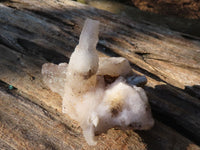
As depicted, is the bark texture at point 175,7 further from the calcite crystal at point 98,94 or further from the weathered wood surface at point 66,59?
the calcite crystal at point 98,94

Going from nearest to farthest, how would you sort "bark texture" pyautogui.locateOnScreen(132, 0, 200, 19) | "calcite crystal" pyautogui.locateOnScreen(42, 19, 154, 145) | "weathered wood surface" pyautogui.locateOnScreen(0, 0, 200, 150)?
"calcite crystal" pyautogui.locateOnScreen(42, 19, 154, 145), "weathered wood surface" pyautogui.locateOnScreen(0, 0, 200, 150), "bark texture" pyautogui.locateOnScreen(132, 0, 200, 19)

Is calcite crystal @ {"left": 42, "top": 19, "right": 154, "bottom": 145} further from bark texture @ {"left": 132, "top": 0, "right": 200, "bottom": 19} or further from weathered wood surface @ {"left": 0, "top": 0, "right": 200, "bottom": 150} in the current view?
bark texture @ {"left": 132, "top": 0, "right": 200, "bottom": 19}

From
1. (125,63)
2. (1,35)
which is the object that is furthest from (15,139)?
(1,35)

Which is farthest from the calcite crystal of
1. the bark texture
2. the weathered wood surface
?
the bark texture

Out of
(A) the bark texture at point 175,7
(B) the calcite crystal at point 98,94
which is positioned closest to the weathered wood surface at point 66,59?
(B) the calcite crystal at point 98,94

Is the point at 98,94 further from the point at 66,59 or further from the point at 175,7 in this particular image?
the point at 175,7
